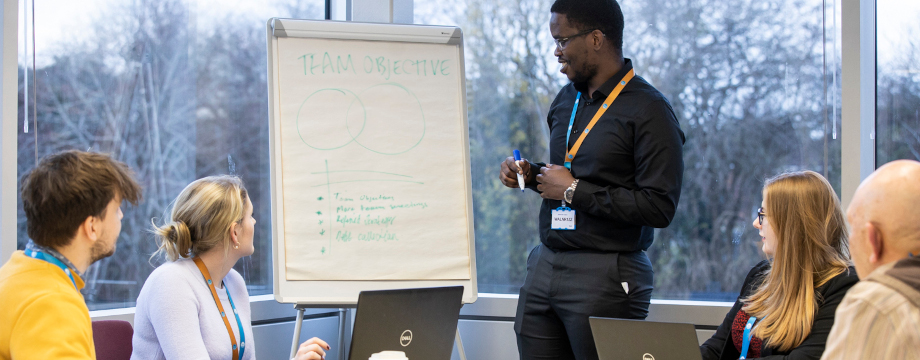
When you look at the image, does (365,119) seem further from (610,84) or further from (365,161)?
(610,84)

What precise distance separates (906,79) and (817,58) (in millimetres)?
330

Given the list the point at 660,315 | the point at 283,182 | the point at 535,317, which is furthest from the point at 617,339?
the point at 283,182

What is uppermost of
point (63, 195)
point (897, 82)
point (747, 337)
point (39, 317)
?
point (897, 82)

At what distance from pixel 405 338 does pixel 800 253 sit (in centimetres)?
109

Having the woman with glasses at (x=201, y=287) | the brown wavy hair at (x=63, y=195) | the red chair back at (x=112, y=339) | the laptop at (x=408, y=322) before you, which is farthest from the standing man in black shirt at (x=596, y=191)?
the brown wavy hair at (x=63, y=195)

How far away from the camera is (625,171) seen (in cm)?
226

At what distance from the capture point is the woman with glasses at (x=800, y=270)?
1.74 m

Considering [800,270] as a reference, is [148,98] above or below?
above

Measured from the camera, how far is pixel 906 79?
2648 mm

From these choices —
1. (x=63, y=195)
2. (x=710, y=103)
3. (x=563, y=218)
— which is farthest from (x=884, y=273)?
(x=710, y=103)

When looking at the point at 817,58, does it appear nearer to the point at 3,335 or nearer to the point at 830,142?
the point at 830,142

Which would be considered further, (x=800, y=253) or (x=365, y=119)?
(x=365, y=119)

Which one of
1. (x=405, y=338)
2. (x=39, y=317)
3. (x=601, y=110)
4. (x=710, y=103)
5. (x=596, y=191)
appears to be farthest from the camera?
(x=710, y=103)

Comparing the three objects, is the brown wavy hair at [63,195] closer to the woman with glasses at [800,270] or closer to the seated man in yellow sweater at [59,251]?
the seated man in yellow sweater at [59,251]
